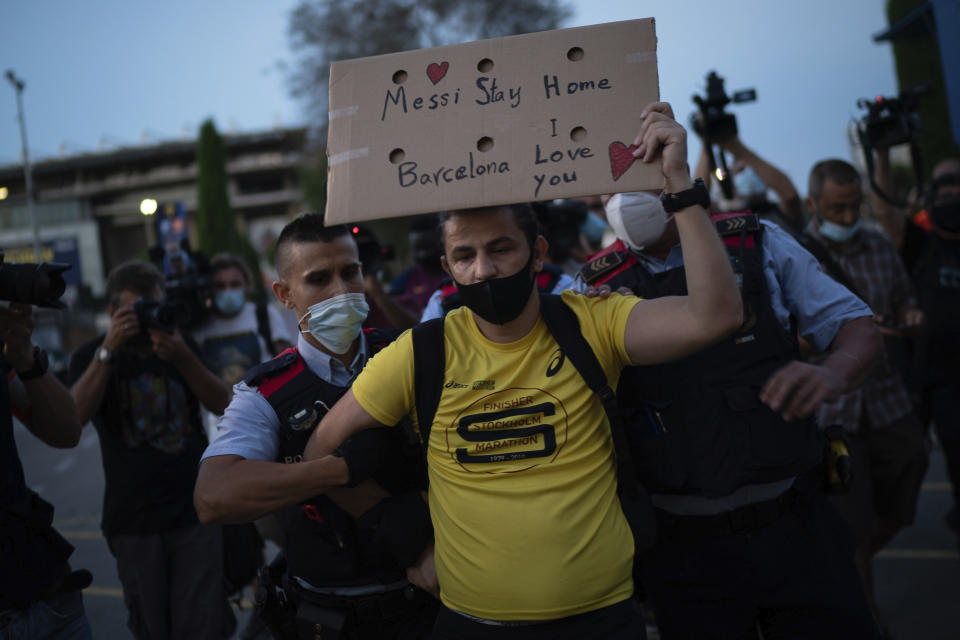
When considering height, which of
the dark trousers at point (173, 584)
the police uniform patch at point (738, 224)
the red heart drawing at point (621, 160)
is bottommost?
the dark trousers at point (173, 584)

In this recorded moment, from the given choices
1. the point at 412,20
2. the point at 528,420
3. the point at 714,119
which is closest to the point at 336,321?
the point at 528,420

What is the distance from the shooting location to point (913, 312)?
4098 mm

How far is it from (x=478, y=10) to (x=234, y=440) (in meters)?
23.5

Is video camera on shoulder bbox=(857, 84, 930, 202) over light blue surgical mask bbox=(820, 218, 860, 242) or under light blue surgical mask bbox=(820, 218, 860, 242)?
over

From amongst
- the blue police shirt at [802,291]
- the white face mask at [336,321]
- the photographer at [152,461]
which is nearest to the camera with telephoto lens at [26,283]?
the white face mask at [336,321]

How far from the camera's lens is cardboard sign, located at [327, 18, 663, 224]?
6.23 ft

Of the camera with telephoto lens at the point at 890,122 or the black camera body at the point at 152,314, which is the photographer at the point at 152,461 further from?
the camera with telephoto lens at the point at 890,122

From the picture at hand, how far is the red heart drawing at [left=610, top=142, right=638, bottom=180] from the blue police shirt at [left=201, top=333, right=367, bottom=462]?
1153mm

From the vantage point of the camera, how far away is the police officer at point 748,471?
237 cm

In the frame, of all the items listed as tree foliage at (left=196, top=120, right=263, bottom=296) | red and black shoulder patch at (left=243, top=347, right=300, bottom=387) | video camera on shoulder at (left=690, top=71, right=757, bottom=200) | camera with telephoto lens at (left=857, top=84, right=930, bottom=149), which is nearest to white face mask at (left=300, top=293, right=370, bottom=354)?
→ red and black shoulder patch at (left=243, top=347, right=300, bottom=387)

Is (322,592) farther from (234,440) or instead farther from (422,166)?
(422,166)

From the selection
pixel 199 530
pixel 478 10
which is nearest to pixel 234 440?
pixel 199 530

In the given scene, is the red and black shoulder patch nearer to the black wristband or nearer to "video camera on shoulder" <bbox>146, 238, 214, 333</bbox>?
the black wristband

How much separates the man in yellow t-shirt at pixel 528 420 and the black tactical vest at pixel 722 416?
383 millimetres
